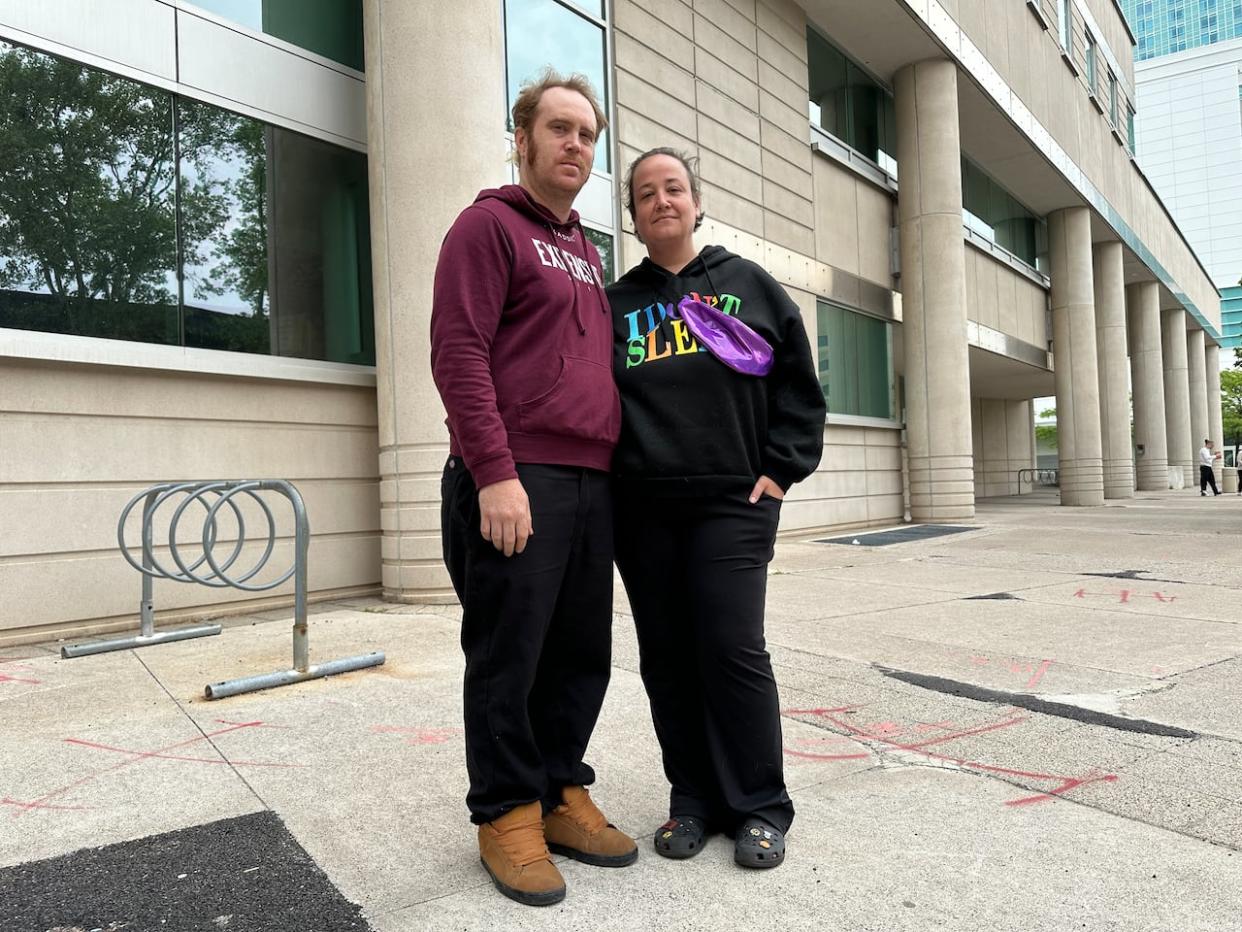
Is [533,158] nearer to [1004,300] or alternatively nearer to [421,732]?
[421,732]

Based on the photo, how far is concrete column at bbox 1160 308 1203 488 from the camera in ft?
118

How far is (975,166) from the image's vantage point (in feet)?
71.3

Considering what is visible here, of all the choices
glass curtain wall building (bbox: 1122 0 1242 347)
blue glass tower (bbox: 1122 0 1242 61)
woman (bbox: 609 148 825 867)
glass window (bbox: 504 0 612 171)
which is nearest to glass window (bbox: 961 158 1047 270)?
glass window (bbox: 504 0 612 171)

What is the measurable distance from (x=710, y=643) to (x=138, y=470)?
5504mm

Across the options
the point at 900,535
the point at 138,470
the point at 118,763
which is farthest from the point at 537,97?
the point at 900,535

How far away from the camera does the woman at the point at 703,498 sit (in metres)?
2.44

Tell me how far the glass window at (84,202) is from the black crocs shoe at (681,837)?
5715 millimetres

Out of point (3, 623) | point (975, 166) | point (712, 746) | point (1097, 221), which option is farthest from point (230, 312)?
point (1097, 221)

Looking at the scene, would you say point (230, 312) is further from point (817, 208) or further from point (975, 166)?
point (975, 166)

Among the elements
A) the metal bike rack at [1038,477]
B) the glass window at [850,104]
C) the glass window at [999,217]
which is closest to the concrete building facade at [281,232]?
the glass window at [850,104]

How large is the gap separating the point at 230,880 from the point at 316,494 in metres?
5.61

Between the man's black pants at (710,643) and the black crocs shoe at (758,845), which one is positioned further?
the man's black pants at (710,643)

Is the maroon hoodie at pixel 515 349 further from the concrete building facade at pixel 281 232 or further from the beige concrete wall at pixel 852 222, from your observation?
the beige concrete wall at pixel 852 222

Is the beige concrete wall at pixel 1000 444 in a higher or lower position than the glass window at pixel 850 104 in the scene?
lower
